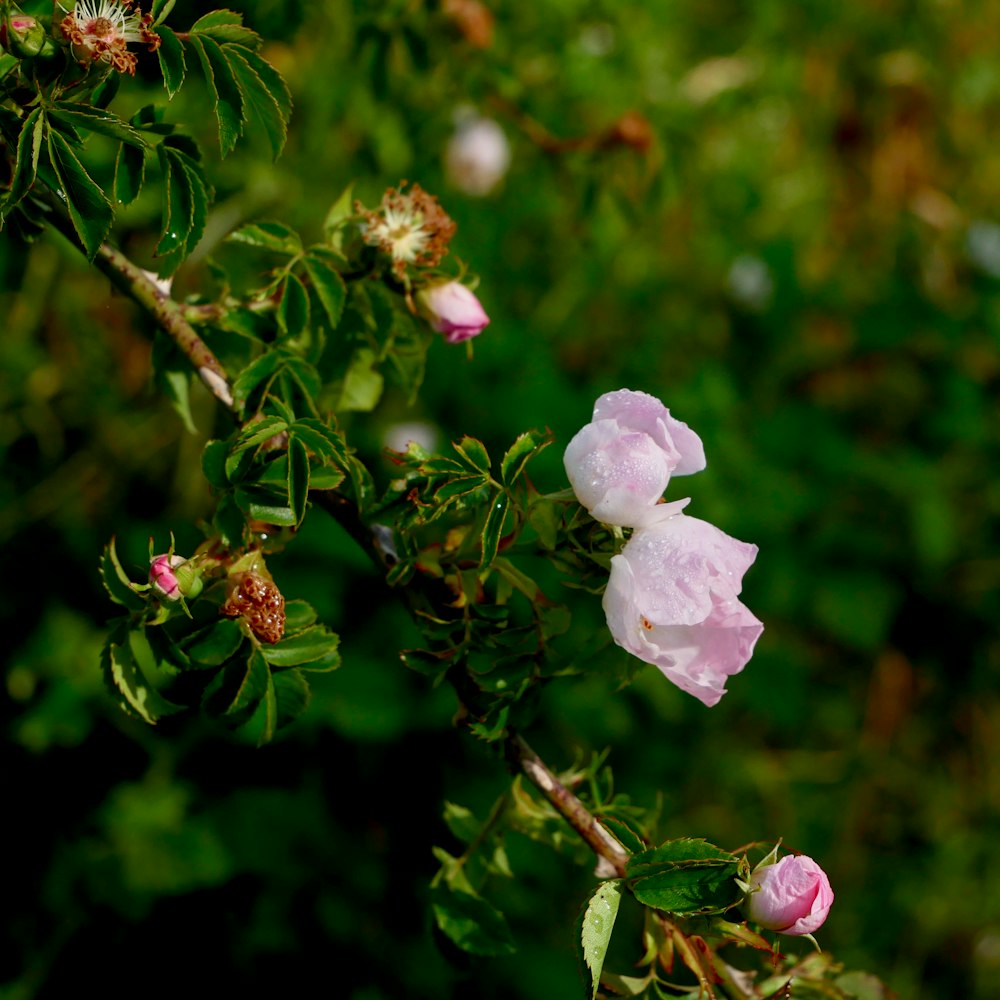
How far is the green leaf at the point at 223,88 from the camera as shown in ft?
2.84

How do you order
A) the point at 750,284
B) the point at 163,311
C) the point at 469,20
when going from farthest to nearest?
1. the point at 750,284
2. the point at 469,20
3. the point at 163,311

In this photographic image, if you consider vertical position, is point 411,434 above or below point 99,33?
below

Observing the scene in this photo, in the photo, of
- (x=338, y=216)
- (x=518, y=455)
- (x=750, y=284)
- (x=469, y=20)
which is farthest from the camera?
(x=750, y=284)

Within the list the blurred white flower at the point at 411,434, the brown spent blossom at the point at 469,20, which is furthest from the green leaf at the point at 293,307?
the blurred white flower at the point at 411,434

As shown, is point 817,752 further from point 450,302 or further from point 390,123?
point 450,302

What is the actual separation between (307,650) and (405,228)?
1.38ft

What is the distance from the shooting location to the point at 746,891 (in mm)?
852

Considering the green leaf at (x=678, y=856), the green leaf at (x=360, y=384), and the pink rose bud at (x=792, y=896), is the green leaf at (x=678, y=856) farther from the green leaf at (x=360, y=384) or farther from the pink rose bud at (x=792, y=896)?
the green leaf at (x=360, y=384)

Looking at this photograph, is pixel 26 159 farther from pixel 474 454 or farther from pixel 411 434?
pixel 411 434

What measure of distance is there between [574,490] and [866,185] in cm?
283

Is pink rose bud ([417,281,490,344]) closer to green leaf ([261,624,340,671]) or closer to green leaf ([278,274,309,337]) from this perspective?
green leaf ([278,274,309,337])

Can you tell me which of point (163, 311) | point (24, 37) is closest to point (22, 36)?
point (24, 37)

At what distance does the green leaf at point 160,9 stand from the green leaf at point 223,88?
0.09 feet

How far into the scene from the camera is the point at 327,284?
102cm
